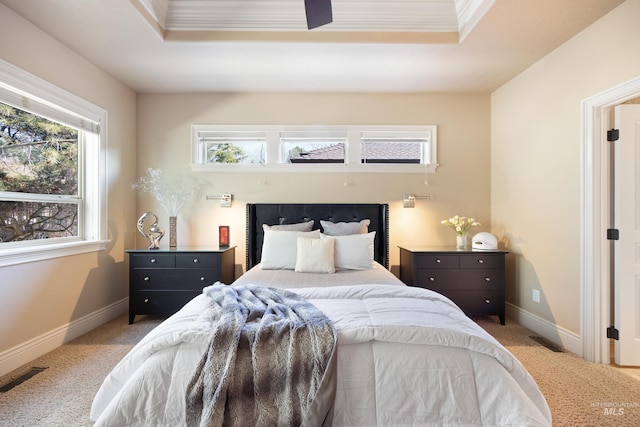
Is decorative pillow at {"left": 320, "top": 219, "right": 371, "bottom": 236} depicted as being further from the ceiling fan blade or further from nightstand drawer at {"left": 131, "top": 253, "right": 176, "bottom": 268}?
the ceiling fan blade

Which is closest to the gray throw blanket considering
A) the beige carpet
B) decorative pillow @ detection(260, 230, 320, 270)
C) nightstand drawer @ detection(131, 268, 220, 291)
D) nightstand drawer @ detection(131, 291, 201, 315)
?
the beige carpet

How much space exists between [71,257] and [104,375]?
1185mm

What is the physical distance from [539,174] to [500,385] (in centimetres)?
244

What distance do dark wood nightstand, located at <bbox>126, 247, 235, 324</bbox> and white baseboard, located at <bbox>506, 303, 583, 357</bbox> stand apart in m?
3.17

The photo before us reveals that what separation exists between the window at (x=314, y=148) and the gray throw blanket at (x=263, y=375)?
8.40 ft

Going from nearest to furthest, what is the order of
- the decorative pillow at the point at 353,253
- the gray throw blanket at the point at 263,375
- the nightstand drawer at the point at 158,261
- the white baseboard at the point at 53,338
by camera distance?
the gray throw blanket at the point at 263,375 → the white baseboard at the point at 53,338 → the decorative pillow at the point at 353,253 → the nightstand drawer at the point at 158,261

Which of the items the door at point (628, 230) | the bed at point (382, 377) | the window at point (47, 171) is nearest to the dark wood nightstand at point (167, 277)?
the window at point (47, 171)

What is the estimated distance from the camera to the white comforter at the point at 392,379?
49.0 inches

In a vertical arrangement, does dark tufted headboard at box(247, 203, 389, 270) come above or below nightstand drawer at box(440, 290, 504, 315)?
above

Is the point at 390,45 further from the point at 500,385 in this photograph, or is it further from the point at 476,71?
the point at 500,385

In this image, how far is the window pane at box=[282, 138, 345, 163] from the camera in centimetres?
374

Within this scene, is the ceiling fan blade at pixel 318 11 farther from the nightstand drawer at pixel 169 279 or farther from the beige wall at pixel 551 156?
the nightstand drawer at pixel 169 279

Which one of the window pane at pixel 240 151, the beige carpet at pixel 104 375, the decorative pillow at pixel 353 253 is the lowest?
the beige carpet at pixel 104 375

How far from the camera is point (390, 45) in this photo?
262 centimetres
